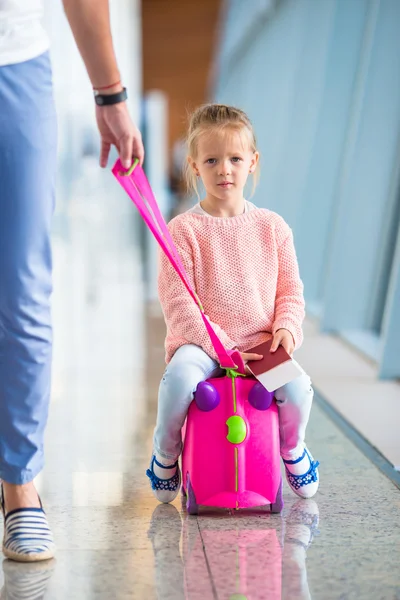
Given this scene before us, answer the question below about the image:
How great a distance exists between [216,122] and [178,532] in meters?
1.05

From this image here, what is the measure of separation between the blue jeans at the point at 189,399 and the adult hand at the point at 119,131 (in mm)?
527

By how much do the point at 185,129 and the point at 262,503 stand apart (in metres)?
1.05

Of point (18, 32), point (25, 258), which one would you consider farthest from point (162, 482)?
point (18, 32)

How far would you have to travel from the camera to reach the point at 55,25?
773 centimetres

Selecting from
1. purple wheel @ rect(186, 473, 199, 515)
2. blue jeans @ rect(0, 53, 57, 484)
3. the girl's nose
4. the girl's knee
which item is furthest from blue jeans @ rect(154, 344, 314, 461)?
the girl's nose

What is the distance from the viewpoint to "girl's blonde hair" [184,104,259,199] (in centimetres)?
232

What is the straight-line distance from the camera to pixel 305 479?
91.2 inches

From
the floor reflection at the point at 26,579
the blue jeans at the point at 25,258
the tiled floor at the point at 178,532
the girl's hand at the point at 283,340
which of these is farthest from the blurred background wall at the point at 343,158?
the floor reflection at the point at 26,579

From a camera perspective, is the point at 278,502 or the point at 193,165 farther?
the point at 193,165

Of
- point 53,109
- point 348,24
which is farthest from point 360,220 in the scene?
point 53,109

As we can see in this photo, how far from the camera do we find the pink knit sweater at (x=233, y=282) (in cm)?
227

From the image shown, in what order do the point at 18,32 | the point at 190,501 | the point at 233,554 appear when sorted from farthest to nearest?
the point at 190,501 < the point at 233,554 < the point at 18,32

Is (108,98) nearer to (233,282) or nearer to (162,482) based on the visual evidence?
(233,282)

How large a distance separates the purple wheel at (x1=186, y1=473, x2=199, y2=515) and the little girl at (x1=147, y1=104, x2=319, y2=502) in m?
0.10
